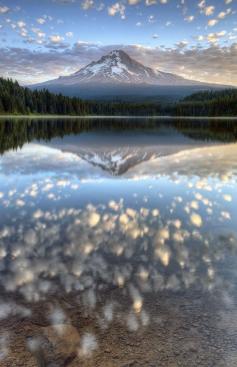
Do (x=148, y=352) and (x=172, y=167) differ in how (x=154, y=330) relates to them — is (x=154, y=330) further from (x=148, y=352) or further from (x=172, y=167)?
(x=172, y=167)

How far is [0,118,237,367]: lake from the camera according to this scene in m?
4.15

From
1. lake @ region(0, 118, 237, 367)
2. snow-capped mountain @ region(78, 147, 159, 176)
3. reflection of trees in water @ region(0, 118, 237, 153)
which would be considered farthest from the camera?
reflection of trees in water @ region(0, 118, 237, 153)

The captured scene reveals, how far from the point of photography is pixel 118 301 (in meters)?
5.13

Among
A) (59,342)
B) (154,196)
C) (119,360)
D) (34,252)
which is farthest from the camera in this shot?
(154,196)

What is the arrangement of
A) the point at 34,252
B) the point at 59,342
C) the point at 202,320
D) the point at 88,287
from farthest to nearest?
the point at 34,252, the point at 88,287, the point at 202,320, the point at 59,342

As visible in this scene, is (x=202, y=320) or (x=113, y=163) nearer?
(x=202, y=320)

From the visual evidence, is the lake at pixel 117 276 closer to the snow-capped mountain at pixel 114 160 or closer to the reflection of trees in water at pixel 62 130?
the snow-capped mountain at pixel 114 160

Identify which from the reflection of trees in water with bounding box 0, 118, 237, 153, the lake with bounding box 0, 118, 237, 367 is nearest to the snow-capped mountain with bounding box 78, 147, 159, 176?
the lake with bounding box 0, 118, 237, 367

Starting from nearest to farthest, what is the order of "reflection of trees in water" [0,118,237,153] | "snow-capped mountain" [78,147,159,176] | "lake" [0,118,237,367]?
"lake" [0,118,237,367]
"snow-capped mountain" [78,147,159,176]
"reflection of trees in water" [0,118,237,153]

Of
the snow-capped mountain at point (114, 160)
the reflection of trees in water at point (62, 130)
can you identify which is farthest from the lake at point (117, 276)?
the reflection of trees in water at point (62, 130)

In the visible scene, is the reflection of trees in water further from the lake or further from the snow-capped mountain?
the lake

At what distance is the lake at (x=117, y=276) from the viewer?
415cm

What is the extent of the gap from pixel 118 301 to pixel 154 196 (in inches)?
254

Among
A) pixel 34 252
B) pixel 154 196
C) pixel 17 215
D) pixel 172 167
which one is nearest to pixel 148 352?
pixel 34 252
